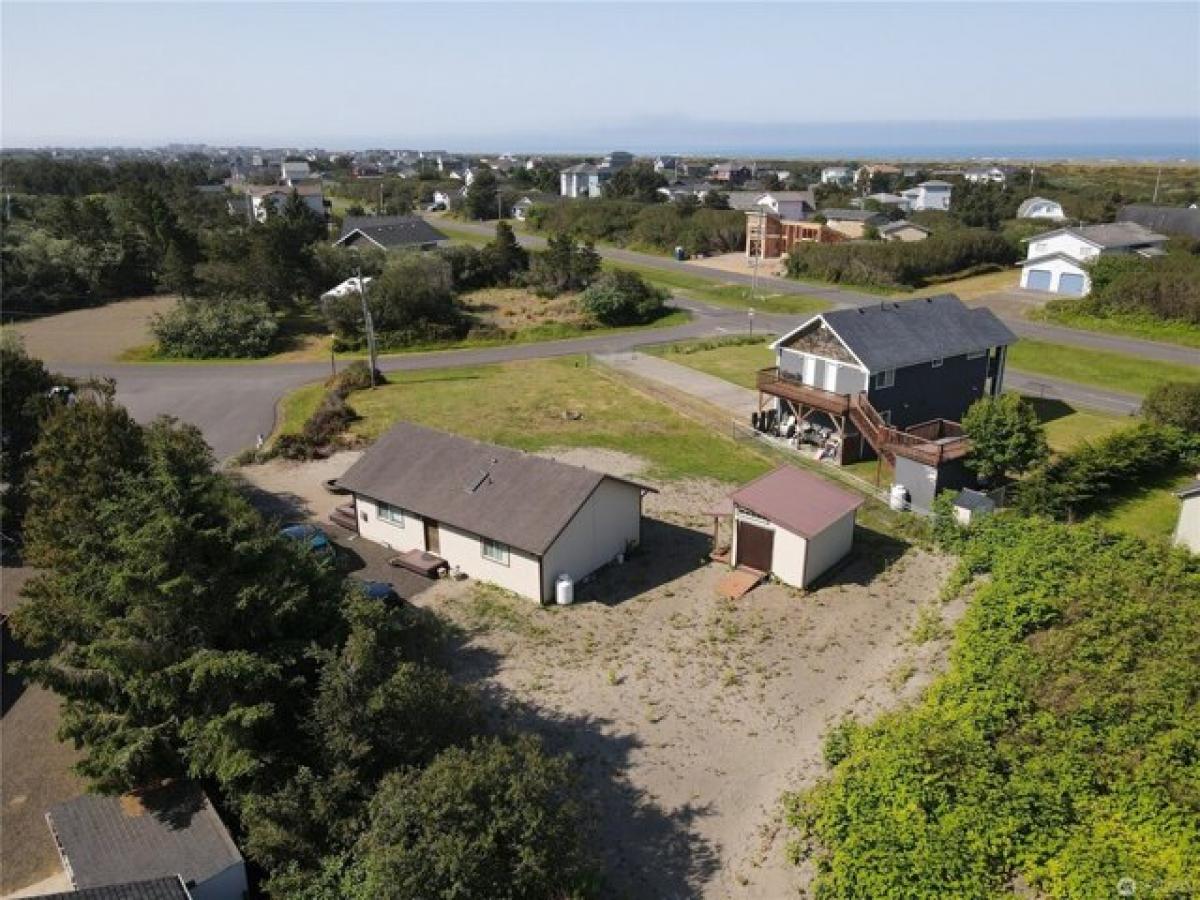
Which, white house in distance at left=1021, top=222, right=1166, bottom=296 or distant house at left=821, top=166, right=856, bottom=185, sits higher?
distant house at left=821, top=166, right=856, bottom=185

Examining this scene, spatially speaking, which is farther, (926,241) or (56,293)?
(926,241)

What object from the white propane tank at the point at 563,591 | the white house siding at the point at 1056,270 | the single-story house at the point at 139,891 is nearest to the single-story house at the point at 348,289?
the white propane tank at the point at 563,591

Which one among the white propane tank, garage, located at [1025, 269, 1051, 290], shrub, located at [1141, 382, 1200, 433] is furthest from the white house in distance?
the white propane tank

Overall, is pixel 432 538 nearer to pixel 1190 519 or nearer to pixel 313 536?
pixel 313 536

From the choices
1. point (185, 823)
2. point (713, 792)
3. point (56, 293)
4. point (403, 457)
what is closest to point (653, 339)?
point (403, 457)

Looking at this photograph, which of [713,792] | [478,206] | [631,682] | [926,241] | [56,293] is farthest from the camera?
[478,206]

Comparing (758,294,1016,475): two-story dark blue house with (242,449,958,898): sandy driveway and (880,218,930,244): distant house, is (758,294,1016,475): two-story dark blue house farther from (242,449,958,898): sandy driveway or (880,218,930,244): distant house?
(880,218,930,244): distant house

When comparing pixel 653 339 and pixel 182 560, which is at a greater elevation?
pixel 182 560

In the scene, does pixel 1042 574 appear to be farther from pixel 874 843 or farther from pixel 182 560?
pixel 182 560

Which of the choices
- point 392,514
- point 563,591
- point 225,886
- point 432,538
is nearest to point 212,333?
point 392,514
